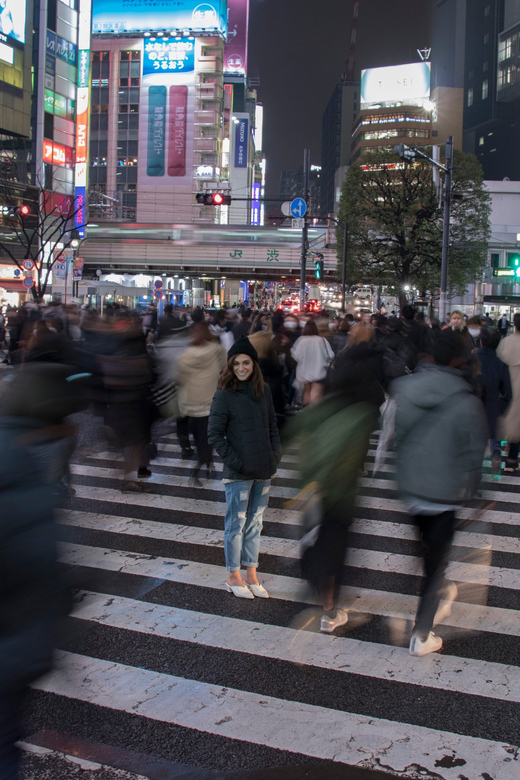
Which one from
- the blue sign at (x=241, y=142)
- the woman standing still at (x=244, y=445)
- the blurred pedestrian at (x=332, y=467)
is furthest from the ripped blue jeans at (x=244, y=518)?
the blue sign at (x=241, y=142)

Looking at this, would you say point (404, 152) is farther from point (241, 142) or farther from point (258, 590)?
point (241, 142)

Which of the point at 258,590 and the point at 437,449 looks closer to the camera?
the point at 437,449

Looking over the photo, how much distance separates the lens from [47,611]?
2424mm

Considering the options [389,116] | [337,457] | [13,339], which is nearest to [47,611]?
[337,457]

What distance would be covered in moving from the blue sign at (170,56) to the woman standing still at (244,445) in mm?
89381

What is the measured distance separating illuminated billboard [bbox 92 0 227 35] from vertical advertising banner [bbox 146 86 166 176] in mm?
11286

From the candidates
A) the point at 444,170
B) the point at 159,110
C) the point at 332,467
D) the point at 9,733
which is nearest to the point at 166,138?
the point at 159,110

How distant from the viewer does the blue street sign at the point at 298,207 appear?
24.0m

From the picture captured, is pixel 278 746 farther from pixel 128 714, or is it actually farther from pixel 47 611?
pixel 47 611

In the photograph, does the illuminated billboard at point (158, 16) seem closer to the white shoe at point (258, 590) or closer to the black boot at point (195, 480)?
the black boot at point (195, 480)

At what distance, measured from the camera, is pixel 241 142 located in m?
104

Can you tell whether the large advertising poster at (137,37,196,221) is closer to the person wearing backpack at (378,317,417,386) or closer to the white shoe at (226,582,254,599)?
the person wearing backpack at (378,317,417,386)

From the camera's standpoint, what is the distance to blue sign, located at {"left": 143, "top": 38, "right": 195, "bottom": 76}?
8619cm

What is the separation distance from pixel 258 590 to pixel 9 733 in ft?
10.4
